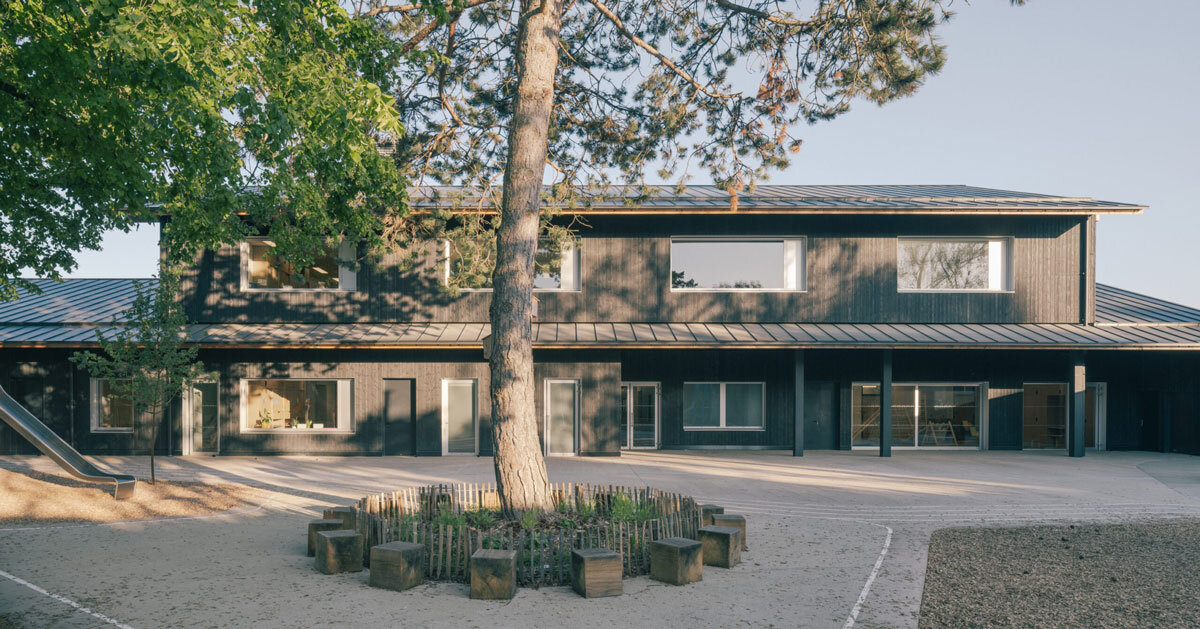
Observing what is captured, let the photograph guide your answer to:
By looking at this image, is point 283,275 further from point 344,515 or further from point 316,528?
point 316,528

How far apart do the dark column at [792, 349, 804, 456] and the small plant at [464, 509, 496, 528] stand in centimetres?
1072

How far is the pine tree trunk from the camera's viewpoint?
877 centimetres

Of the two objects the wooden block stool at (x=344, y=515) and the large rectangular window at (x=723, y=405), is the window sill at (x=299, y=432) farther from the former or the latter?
the wooden block stool at (x=344, y=515)

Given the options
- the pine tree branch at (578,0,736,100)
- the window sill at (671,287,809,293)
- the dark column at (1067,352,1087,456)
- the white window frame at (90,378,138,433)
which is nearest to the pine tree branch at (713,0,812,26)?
the pine tree branch at (578,0,736,100)

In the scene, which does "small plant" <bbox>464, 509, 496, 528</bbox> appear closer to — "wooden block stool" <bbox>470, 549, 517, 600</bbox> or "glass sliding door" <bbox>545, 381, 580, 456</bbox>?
"wooden block stool" <bbox>470, 549, 517, 600</bbox>

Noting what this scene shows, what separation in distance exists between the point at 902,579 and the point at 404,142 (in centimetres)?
1017

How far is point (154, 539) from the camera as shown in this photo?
902 cm

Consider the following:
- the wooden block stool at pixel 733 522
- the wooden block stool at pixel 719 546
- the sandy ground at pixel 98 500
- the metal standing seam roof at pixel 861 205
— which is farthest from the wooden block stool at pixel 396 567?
the metal standing seam roof at pixel 861 205

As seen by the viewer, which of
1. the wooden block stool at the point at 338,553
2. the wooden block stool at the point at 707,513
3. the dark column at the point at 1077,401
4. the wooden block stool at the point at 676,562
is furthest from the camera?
the dark column at the point at 1077,401

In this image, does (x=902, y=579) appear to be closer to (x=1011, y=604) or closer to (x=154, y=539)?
(x=1011, y=604)

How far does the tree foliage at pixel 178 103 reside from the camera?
6465 mm

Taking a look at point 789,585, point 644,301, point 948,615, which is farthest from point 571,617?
point 644,301

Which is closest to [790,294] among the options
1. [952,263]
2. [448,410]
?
[952,263]

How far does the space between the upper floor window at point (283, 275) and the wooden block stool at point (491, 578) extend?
13219 mm
